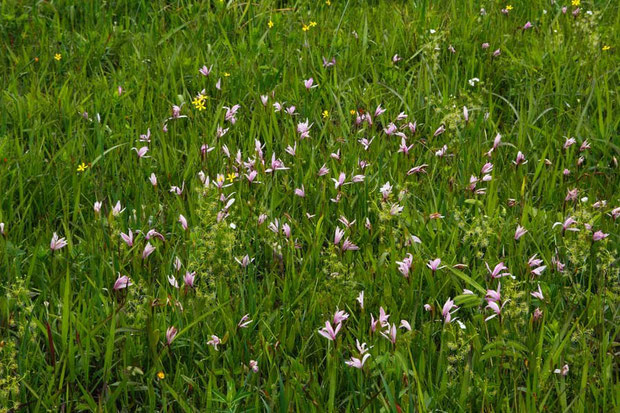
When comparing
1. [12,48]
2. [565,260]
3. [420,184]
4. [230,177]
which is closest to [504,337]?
[565,260]

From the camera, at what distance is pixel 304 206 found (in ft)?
10.00

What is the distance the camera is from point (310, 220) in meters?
3.00

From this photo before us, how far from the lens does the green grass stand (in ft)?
7.41

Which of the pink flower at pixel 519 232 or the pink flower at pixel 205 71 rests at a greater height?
the pink flower at pixel 519 232

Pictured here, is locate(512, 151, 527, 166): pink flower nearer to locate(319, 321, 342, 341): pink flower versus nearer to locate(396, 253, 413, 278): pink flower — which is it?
locate(396, 253, 413, 278): pink flower

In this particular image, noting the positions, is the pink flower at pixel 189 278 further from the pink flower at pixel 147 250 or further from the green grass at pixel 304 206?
the pink flower at pixel 147 250

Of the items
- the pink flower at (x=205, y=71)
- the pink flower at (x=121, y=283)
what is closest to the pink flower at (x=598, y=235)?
the pink flower at (x=121, y=283)

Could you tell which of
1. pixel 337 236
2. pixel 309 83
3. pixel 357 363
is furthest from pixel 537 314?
pixel 309 83

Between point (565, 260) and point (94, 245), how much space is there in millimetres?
1638

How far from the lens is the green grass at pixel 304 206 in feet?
7.41

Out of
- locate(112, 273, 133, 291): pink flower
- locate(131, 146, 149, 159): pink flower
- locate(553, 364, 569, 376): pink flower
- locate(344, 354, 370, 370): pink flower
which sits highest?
locate(344, 354, 370, 370): pink flower

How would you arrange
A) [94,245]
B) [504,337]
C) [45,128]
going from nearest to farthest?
1. [504,337]
2. [94,245]
3. [45,128]

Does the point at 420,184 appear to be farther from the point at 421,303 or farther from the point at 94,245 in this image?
the point at 94,245

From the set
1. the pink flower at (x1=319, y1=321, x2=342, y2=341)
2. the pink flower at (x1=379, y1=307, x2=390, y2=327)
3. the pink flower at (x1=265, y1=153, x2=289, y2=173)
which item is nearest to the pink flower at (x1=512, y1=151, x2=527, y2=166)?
the pink flower at (x1=265, y1=153, x2=289, y2=173)
